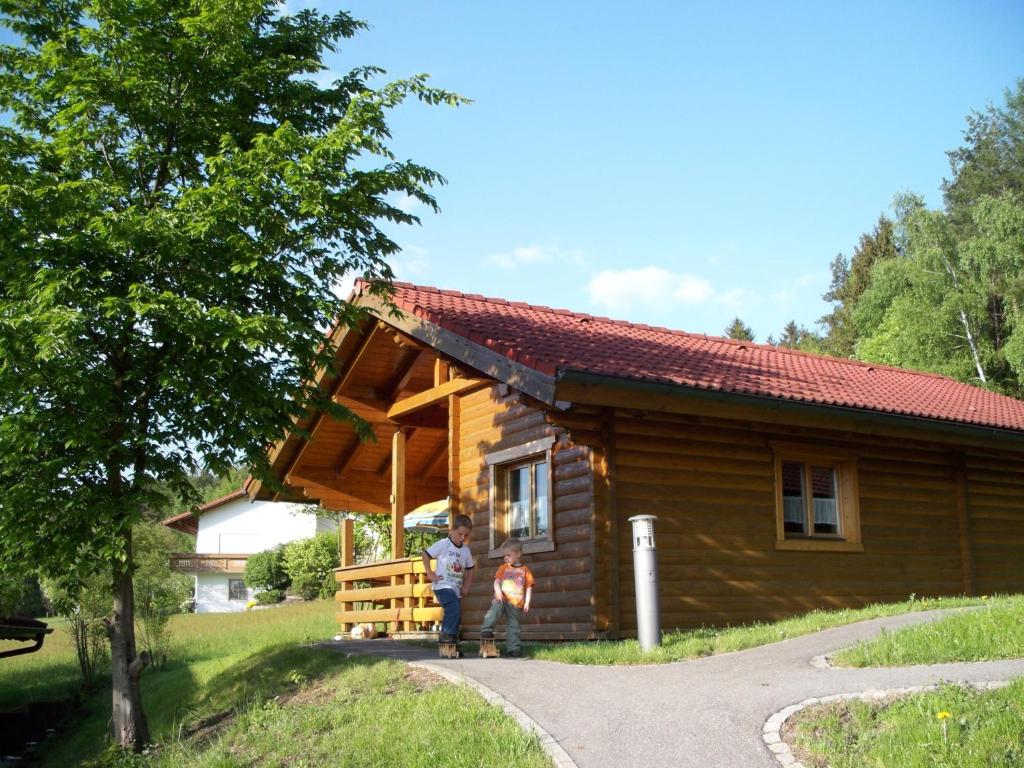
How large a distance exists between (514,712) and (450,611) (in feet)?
10.9

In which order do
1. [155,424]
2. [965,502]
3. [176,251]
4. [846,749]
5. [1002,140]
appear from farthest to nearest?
[1002,140] → [965,502] → [155,424] → [176,251] → [846,749]

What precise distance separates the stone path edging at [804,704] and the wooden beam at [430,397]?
758 centimetres

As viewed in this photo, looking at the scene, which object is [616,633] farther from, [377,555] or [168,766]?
[377,555]

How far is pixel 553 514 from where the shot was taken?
12.6 meters

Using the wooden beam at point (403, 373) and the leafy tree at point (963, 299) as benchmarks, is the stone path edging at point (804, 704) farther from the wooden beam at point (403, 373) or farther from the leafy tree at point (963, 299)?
the leafy tree at point (963, 299)

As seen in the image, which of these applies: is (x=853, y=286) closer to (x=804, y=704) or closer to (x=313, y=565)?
(x=313, y=565)

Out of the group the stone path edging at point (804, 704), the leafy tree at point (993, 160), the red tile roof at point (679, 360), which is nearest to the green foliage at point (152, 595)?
the red tile roof at point (679, 360)

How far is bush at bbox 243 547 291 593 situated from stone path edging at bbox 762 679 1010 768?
38830mm

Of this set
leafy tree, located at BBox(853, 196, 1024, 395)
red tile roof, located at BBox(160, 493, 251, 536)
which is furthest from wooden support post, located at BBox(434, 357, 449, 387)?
red tile roof, located at BBox(160, 493, 251, 536)

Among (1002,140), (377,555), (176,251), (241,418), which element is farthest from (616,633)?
(1002,140)

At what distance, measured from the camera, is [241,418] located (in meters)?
10.4

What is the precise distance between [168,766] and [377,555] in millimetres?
28154

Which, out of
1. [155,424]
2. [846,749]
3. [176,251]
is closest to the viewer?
[846,749]

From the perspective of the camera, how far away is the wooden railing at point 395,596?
14.6 m
